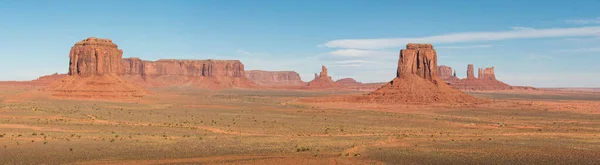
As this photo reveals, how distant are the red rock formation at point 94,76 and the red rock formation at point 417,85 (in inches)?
2066

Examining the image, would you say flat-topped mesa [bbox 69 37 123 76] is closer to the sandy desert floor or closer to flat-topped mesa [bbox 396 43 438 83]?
the sandy desert floor

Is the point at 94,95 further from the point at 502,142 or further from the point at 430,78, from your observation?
the point at 502,142

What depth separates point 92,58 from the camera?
11806cm

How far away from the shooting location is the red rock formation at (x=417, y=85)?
110 metres

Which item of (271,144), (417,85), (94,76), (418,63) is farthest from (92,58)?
(271,144)

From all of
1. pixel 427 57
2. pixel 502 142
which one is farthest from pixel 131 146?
pixel 427 57

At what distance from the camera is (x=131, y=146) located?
3453 cm

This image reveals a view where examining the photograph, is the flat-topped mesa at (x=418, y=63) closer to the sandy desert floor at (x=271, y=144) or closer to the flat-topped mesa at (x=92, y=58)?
the flat-topped mesa at (x=92, y=58)

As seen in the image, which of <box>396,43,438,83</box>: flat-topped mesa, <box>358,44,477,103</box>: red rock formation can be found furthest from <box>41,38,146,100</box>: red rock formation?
<box>396,43,438,83</box>: flat-topped mesa

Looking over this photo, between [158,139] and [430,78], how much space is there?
3713 inches

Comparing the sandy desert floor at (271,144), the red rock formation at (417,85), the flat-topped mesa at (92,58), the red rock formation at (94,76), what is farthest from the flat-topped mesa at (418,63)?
the sandy desert floor at (271,144)

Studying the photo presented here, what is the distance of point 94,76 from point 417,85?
69.9 m

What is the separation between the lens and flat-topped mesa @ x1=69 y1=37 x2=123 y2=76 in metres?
118

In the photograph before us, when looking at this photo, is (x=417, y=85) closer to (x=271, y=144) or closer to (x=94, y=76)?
(x=94, y=76)
